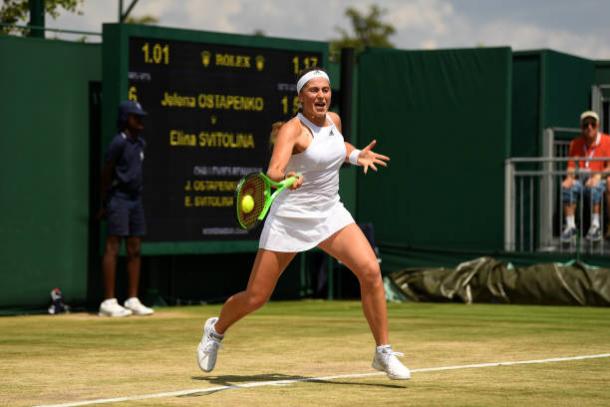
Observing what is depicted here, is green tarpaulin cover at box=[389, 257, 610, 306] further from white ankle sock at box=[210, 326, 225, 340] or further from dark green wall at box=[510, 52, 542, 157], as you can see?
white ankle sock at box=[210, 326, 225, 340]

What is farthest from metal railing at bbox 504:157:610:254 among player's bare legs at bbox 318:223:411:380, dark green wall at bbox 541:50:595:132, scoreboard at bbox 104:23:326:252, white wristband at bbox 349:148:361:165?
player's bare legs at bbox 318:223:411:380

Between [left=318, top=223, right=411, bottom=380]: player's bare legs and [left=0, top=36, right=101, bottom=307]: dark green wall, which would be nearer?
[left=318, top=223, right=411, bottom=380]: player's bare legs

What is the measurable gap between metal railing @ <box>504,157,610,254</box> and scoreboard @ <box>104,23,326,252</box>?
3.51m

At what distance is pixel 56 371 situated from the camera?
398 inches

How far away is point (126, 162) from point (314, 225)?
6.97 meters

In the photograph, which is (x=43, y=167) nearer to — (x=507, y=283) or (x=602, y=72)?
(x=507, y=283)

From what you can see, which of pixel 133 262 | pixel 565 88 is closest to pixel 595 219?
pixel 565 88

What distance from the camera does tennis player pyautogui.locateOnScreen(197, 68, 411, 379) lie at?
9.20 m

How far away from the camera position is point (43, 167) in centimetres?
1666

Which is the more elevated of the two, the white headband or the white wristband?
the white headband

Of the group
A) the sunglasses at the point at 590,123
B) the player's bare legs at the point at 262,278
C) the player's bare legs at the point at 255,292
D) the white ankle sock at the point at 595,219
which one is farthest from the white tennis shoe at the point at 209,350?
the sunglasses at the point at 590,123

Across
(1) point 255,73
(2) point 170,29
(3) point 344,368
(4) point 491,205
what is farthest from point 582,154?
(3) point 344,368

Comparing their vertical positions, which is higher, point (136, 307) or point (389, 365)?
point (389, 365)

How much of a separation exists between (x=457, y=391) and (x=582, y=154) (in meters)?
10.6
